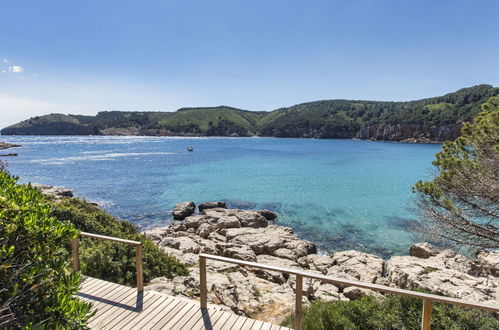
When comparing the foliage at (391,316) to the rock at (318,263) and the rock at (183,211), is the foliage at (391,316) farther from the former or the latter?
the rock at (183,211)

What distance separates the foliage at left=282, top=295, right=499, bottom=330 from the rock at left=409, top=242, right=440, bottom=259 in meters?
11.3

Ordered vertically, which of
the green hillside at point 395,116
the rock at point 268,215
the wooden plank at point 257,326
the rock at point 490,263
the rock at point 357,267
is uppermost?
the green hillside at point 395,116

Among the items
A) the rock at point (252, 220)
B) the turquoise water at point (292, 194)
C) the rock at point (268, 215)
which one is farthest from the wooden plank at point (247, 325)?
the rock at point (268, 215)

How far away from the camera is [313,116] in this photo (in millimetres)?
195375

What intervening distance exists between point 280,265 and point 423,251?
8.99 m

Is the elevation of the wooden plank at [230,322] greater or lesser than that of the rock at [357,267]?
greater

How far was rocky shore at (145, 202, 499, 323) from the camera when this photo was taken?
772cm

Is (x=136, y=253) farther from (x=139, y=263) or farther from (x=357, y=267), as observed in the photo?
(x=357, y=267)

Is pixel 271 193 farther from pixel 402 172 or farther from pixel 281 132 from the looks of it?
pixel 281 132

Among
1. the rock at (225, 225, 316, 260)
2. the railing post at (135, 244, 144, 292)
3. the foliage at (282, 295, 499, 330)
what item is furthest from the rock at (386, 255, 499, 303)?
the railing post at (135, 244, 144, 292)

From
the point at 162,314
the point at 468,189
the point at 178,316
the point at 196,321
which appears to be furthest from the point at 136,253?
the point at 468,189

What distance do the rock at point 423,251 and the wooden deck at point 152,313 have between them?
14.4m

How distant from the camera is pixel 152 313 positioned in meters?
5.46

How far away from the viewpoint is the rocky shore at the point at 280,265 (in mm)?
7723
